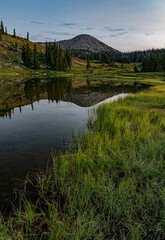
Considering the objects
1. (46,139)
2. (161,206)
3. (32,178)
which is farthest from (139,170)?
(46,139)

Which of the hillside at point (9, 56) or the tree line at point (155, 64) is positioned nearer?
the hillside at point (9, 56)

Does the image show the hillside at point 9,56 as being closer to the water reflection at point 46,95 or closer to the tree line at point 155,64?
the water reflection at point 46,95

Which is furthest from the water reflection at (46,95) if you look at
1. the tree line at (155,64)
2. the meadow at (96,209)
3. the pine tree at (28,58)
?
the tree line at (155,64)

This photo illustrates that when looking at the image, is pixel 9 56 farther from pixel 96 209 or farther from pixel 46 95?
pixel 96 209

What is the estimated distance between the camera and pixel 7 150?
773 centimetres

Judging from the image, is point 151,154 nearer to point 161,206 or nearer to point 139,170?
point 139,170

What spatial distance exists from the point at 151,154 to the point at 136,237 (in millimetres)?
3285

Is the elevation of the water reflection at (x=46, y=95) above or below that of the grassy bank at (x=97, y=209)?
above

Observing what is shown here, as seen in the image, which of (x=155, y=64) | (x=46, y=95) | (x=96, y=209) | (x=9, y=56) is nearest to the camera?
(x=96, y=209)

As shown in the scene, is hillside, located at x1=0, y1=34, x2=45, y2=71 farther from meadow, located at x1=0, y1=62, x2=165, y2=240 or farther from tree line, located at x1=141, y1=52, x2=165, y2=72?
meadow, located at x1=0, y1=62, x2=165, y2=240

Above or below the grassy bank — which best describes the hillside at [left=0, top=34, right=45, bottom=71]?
above

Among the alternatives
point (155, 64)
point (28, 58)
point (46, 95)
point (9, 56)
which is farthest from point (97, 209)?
point (155, 64)

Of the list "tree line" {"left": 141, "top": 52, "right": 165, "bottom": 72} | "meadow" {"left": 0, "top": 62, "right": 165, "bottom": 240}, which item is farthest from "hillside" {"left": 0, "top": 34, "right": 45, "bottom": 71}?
"meadow" {"left": 0, "top": 62, "right": 165, "bottom": 240}

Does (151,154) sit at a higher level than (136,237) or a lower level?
higher
